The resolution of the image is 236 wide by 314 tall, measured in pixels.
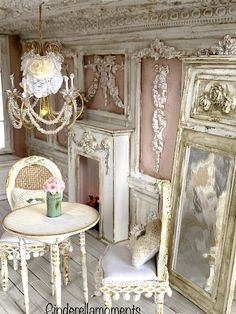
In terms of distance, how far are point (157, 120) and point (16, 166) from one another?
1.57 meters

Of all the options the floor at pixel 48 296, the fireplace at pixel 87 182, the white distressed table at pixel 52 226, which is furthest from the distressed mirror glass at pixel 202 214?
the fireplace at pixel 87 182

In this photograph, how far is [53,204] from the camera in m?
3.33

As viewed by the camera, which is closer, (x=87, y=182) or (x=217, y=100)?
(x=217, y=100)

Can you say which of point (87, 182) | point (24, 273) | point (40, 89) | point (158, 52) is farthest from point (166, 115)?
point (24, 273)

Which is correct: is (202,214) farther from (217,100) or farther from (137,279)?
(217,100)

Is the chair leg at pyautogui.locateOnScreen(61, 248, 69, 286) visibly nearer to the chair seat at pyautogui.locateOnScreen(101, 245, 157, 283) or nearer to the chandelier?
the chair seat at pyautogui.locateOnScreen(101, 245, 157, 283)

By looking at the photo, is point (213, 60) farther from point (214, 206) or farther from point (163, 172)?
point (163, 172)

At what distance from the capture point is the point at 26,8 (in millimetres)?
3912

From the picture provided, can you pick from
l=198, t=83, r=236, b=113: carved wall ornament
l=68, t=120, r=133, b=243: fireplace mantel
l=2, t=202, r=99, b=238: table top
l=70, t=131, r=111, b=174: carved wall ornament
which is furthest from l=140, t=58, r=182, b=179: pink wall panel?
l=2, t=202, r=99, b=238: table top

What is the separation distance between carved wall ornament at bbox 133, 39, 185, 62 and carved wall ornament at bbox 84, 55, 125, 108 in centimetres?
46

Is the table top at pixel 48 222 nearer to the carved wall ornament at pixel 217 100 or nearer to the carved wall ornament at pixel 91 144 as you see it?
the carved wall ornament at pixel 91 144

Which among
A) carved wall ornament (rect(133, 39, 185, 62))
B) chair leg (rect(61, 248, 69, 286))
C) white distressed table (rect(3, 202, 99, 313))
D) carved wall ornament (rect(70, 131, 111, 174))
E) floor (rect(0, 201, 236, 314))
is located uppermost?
carved wall ornament (rect(133, 39, 185, 62))

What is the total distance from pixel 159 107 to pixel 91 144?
1.05 m

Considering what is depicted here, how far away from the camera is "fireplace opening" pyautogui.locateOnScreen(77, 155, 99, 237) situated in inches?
207
